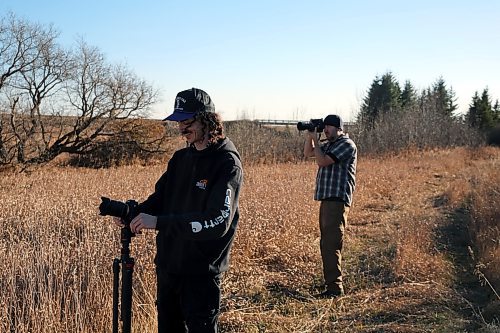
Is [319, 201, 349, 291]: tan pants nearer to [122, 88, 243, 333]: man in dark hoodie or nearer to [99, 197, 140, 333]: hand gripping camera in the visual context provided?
[122, 88, 243, 333]: man in dark hoodie

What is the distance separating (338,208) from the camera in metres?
5.62

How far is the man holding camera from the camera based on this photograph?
5586mm

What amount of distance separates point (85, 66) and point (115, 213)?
77.9 ft

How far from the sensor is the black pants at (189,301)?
9.27ft

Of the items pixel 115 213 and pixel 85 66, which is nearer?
pixel 115 213

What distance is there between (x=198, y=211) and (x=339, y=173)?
3103 millimetres

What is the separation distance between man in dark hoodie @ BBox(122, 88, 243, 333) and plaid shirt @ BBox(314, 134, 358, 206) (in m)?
2.84

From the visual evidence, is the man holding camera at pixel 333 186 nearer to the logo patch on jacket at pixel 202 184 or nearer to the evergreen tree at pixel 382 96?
the logo patch on jacket at pixel 202 184

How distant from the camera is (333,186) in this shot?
18.4ft

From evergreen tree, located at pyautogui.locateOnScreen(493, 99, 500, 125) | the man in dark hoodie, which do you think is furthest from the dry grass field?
evergreen tree, located at pyautogui.locateOnScreen(493, 99, 500, 125)

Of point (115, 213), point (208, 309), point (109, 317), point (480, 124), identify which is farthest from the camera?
point (480, 124)

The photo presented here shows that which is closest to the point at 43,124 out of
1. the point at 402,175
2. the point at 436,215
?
the point at 402,175

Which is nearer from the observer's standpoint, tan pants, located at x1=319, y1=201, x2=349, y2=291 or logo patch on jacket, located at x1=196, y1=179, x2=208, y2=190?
logo patch on jacket, located at x1=196, y1=179, x2=208, y2=190

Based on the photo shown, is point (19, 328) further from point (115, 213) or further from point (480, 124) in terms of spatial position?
point (480, 124)
